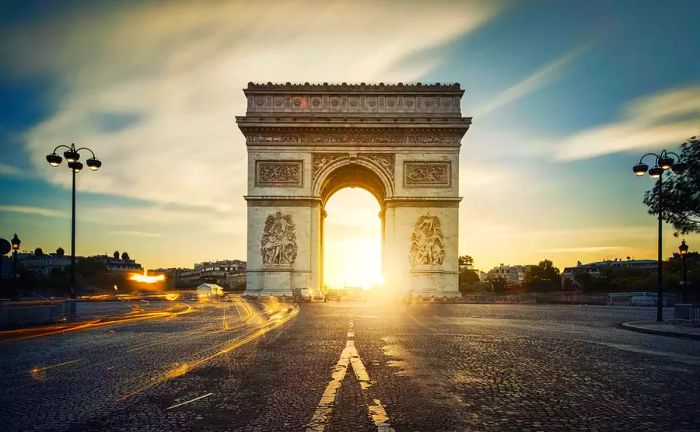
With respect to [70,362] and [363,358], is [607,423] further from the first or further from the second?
[70,362]

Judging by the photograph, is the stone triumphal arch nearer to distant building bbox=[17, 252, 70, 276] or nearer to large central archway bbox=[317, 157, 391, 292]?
large central archway bbox=[317, 157, 391, 292]

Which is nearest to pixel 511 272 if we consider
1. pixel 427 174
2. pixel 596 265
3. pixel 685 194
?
pixel 596 265

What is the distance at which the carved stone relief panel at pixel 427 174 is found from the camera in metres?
35.4

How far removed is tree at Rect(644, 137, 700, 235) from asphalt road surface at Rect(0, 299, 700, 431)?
29.6 feet

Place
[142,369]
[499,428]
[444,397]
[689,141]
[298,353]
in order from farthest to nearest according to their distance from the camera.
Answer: [689,141]
[298,353]
[142,369]
[444,397]
[499,428]

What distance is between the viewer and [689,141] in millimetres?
18188

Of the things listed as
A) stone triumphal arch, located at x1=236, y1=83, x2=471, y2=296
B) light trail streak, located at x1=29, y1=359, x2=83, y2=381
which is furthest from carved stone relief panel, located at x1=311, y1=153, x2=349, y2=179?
light trail streak, located at x1=29, y1=359, x2=83, y2=381

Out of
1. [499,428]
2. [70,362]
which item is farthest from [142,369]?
[499,428]

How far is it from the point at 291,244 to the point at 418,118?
1185 centimetres

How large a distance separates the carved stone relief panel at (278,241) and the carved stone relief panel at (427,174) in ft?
27.4

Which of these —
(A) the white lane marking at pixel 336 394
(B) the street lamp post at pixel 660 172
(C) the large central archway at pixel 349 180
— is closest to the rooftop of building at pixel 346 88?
(C) the large central archway at pixel 349 180

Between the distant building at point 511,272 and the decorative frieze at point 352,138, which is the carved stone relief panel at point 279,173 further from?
the distant building at point 511,272

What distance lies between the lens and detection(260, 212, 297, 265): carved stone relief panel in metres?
34.6

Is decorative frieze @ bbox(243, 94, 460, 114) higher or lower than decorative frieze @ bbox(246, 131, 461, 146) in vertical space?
higher
